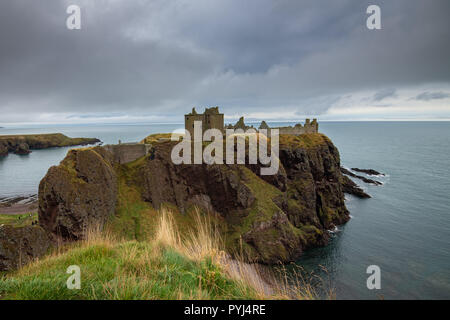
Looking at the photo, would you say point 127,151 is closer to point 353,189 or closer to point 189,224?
point 189,224

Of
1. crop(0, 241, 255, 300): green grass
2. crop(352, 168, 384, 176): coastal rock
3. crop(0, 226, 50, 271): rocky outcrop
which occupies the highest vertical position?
crop(0, 241, 255, 300): green grass

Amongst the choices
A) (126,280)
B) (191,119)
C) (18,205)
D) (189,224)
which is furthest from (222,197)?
(18,205)

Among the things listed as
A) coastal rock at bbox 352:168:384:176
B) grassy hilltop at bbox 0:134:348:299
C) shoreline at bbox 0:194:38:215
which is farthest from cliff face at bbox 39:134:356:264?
coastal rock at bbox 352:168:384:176

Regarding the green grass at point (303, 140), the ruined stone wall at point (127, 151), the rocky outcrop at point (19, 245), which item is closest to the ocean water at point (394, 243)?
the green grass at point (303, 140)

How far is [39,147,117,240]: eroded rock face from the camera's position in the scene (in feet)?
112

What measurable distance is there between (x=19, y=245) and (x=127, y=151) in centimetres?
3306

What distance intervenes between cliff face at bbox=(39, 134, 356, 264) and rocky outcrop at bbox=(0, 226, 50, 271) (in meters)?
5.69

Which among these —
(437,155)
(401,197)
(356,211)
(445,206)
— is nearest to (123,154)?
(356,211)

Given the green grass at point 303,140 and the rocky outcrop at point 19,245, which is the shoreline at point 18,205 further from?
the green grass at point 303,140

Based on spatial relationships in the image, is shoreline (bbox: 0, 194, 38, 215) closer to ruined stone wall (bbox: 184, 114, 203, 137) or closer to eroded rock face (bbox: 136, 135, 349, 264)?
eroded rock face (bbox: 136, 135, 349, 264)

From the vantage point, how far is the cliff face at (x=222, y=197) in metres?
35.5
